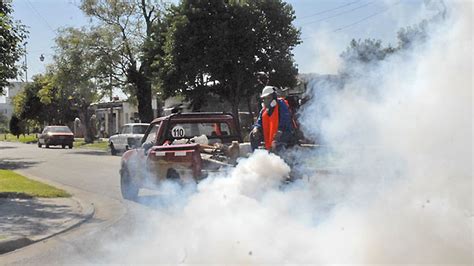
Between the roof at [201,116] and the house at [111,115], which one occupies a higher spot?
the house at [111,115]

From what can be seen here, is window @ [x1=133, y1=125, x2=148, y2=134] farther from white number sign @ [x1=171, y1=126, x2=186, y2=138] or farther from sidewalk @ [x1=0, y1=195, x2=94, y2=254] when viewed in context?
white number sign @ [x1=171, y1=126, x2=186, y2=138]

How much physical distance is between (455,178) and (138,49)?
2874 centimetres

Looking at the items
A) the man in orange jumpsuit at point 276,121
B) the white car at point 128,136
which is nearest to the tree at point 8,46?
the man in orange jumpsuit at point 276,121

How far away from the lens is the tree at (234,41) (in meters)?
21.7

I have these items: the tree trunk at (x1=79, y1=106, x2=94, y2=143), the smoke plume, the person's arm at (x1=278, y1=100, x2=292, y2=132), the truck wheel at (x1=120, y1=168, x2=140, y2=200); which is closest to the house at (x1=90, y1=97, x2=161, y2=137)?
the tree trunk at (x1=79, y1=106, x2=94, y2=143)

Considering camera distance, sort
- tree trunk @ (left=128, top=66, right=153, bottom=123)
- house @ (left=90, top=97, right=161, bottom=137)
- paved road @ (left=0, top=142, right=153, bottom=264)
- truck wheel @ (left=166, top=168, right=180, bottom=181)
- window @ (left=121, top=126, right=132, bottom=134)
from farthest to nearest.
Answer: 1. house @ (left=90, top=97, right=161, bottom=137)
2. tree trunk @ (left=128, top=66, right=153, bottom=123)
3. window @ (left=121, top=126, right=132, bottom=134)
4. truck wheel @ (left=166, top=168, right=180, bottom=181)
5. paved road @ (left=0, top=142, right=153, bottom=264)

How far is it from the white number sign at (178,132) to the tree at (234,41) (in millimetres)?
12422

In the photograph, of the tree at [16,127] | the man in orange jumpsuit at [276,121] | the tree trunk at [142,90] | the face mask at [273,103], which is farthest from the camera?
the tree at [16,127]

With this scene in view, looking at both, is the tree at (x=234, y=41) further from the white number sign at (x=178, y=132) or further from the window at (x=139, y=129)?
the white number sign at (x=178, y=132)

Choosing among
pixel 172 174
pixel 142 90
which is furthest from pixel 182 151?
pixel 142 90

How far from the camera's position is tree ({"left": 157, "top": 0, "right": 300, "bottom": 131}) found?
21.7 m

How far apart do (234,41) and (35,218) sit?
1456 centimetres

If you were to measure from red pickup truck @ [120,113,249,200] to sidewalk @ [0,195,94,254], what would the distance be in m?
1.10

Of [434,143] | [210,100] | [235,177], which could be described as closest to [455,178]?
[434,143]
